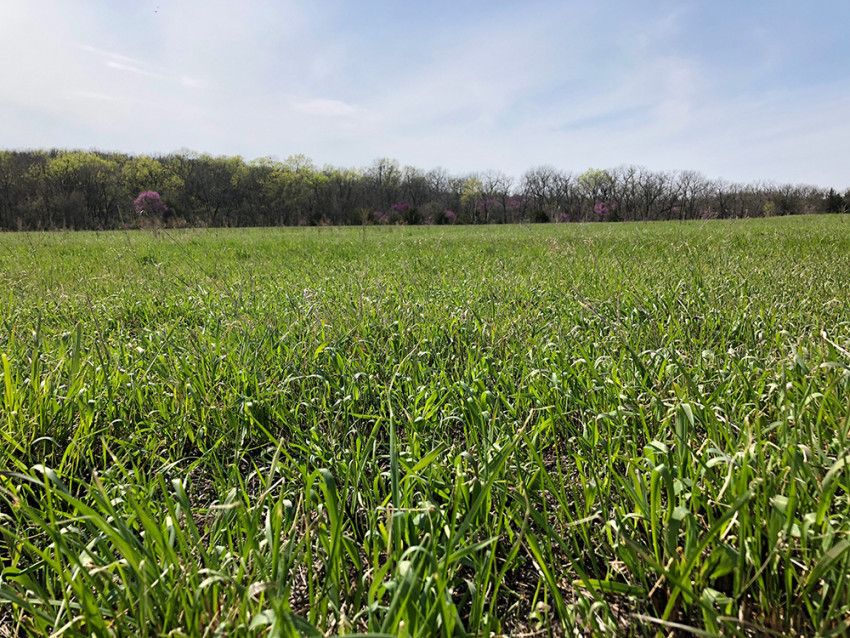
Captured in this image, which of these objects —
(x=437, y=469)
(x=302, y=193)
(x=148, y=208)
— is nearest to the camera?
(x=437, y=469)

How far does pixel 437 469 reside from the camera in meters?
1.28

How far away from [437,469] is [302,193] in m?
73.6

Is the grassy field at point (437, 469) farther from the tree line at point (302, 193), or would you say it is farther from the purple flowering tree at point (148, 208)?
the tree line at point (302, 193)

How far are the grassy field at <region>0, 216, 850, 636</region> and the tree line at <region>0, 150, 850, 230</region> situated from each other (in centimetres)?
3327

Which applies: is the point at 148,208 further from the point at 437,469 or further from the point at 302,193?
the point at 302,193

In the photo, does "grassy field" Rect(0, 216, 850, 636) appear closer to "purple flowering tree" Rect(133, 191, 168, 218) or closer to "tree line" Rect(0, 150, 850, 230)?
"purple flowering tree" Rect(133, 191, 168, 218)

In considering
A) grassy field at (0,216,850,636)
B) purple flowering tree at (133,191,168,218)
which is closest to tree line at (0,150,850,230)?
purple flowering tree at (133,191,168,218)

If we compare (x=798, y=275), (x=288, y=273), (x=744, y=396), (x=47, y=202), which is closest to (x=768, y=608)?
(x=744, y=396)

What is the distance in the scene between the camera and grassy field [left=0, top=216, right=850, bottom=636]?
2.80ft

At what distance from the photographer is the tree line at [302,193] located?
45219 millimetres

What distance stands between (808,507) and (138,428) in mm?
2132

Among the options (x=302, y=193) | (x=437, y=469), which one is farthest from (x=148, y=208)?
(x=302, y=193)

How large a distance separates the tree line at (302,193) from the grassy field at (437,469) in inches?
1310

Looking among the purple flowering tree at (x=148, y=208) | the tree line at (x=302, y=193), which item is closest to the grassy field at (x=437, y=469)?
the purple flowering tree at (x=148, y=208)
